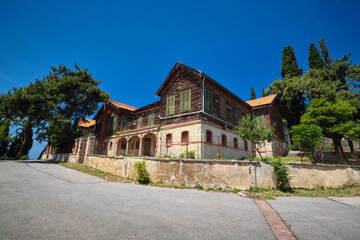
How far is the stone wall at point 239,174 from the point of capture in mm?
7824

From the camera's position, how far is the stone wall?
782cm

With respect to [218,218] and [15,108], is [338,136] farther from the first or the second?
[15,108]

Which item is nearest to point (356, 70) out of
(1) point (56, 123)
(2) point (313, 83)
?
(2) point (313, 83)

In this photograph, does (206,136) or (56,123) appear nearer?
(206,136)

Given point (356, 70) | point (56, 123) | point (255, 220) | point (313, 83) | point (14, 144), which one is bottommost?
point (255, 220)

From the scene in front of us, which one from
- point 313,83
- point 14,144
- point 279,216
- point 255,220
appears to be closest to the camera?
point 255,220

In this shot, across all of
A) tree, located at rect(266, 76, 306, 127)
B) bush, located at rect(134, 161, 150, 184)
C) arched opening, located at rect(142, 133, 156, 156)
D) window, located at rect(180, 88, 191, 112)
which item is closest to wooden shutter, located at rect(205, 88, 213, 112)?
window, located at rect(180, 88, 191, 112)

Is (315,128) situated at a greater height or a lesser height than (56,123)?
lesser

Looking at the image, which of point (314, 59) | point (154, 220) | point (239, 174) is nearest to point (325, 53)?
point (314, 59)

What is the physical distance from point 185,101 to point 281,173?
967 centimetres

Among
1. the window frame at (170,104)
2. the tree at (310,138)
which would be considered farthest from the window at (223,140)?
the tree at (310,138)

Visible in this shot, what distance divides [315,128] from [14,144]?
48060 millimetres

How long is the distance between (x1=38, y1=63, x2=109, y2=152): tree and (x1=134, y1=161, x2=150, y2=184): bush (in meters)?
22.2

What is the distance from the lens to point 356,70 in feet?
78.9
